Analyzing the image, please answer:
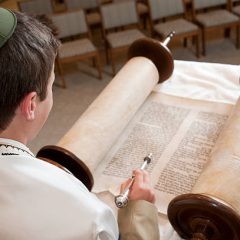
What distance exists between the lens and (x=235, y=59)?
9.96ft

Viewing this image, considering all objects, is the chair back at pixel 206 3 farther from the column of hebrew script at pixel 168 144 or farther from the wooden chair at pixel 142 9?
the column of hebrew script at pixel 168 144

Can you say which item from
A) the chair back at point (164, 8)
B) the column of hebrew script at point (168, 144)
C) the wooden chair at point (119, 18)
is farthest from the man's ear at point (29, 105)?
the chair back at point (164, 8)

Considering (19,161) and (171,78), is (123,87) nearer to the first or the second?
(171,78)

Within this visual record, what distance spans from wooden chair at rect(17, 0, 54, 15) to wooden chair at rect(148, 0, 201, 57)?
88 cm

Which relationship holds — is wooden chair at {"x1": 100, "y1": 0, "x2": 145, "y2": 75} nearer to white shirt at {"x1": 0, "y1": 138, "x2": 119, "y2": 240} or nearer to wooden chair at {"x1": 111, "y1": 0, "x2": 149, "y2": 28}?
wooden chair at {"x1": 111, "y1": 0, "x2": 149, "y2": 28}

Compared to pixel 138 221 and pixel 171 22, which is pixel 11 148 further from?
pixel 171 22

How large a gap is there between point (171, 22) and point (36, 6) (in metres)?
1.17

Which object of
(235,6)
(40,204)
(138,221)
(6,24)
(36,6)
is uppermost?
(6,24)

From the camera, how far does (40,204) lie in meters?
0.54

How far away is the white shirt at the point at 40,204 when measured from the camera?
0.53 m

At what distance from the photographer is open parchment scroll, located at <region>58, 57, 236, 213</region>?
1006mm

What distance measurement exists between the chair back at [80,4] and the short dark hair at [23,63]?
2.82 metres

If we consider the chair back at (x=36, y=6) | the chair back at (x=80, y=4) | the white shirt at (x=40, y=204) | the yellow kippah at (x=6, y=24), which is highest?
the yellow kippah at (x=6, y=24)

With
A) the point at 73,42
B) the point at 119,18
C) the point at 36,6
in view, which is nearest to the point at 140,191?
the point at 73,42
